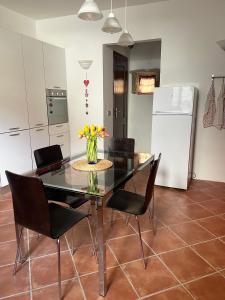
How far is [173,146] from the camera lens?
329 centimetres

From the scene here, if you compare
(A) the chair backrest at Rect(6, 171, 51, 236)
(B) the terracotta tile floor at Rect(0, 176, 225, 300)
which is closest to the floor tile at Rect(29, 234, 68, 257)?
(B) the terracotta tile floor at Rect(0, 176, 225, 300)

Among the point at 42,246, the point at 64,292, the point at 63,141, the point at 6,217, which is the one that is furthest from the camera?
the point at 63,141

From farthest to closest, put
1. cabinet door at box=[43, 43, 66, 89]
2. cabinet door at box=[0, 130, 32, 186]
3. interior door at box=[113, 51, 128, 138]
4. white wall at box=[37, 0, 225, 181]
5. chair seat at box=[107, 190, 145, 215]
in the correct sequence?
interior door at box=[113, 51, 128, 138], cabinet door at box=[43, 43, 66, 89], white wall at box=[37, 0, 225, 181], cabinet door at box=[0, 130, 32, 186], chair seat at box=[107, 190, 145, 215]

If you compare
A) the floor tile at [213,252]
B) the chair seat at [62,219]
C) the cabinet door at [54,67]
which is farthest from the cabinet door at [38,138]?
the floor tile at [213,252]

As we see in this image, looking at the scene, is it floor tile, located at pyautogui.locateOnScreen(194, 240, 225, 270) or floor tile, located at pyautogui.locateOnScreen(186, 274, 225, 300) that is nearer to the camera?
floor tile, located at pyautogui.locateOnScreen(186, 274, 225, 300)

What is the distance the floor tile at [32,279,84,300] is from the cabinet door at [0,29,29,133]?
217 centimetres

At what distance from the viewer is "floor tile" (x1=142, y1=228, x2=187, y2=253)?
2129 mm

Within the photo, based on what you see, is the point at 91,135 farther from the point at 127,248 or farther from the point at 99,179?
the point at 127,248

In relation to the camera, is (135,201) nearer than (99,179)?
No

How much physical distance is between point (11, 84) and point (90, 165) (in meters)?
1.89

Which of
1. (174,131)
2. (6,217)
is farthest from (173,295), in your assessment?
(174,131)

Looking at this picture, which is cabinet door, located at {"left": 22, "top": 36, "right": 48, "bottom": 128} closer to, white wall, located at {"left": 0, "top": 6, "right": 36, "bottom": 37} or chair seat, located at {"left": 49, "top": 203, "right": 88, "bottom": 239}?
white wall, located at {"left": 0, "top": 6, "right": 36, "bottom": 37}

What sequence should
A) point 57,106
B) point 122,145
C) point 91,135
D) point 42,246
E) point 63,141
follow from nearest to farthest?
1. point 91,135
2. point 42,246
3. point 122,145
4. point 57,106
5. point 63,141

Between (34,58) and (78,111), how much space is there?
3.87ft
